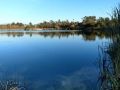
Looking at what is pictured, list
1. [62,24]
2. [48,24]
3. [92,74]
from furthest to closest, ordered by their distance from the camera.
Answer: [48,24] → [62,24] → [92,74]

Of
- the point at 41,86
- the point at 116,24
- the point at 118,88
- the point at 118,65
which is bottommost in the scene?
the point at 41,86

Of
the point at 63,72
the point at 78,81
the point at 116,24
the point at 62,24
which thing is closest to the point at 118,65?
the point at 116,24

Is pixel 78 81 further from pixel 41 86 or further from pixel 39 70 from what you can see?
pixel 39 70

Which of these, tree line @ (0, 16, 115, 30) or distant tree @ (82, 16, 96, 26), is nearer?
distant tree @ (82, 16, 96, 26)

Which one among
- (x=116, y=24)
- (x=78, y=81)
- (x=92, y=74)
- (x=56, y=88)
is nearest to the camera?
(x=116, y=24)

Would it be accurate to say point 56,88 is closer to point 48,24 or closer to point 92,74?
point 92,74

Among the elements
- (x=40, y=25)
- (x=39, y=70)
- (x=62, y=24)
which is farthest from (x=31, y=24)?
(x=39, y=70)

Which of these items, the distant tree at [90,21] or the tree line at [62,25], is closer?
the distant tree at [90,21]

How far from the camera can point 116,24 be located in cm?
361

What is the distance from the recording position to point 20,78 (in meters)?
4.56

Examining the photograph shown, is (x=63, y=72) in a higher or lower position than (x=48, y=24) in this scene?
lower

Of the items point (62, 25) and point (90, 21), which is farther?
point (62, 25)

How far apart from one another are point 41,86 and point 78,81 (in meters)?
1.14

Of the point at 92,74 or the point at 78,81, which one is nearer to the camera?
the point at 78,81
